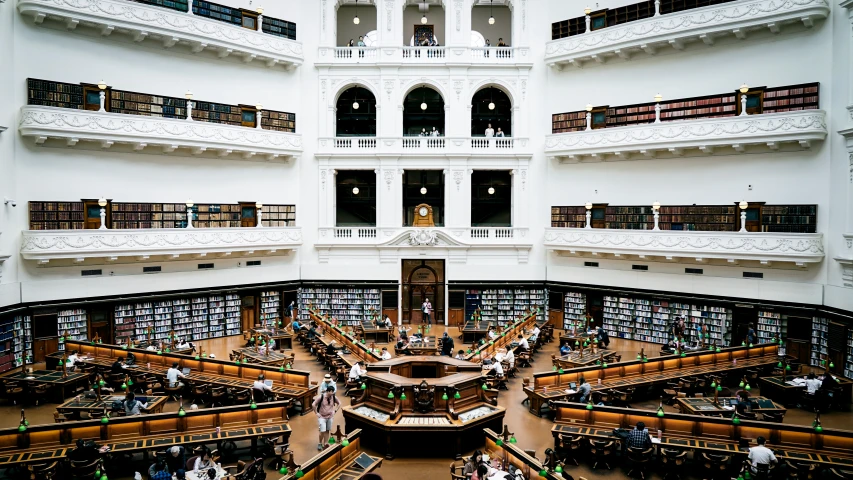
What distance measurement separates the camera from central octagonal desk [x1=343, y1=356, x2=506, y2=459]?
33.7ft

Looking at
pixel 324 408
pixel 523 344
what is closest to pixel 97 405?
pixel 324 408

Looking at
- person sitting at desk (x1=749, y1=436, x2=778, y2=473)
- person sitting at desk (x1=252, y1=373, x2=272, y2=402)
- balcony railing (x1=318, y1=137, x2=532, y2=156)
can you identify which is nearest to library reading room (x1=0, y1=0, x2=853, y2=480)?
person sitting at desk (x1=749, y1=436, x2=778, y2=473)

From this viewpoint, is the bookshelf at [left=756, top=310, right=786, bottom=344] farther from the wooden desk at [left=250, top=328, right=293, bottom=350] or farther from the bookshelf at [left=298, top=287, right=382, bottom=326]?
the wooden desk at [left=250, top=328, right=293, bottom=350]

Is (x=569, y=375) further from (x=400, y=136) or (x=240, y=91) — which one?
(x=240, y=91)

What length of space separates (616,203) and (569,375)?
9951 mm

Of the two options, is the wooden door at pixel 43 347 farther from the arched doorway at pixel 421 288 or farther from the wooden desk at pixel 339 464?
the wooden desk at pixel 339 464

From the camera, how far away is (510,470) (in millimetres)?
8609

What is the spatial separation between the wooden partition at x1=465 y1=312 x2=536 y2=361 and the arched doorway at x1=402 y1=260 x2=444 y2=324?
3.90 meters

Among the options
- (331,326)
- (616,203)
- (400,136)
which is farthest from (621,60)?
(331,326)

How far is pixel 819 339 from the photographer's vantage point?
52.6ft

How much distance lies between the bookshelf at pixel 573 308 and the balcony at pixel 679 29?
30.6 feet

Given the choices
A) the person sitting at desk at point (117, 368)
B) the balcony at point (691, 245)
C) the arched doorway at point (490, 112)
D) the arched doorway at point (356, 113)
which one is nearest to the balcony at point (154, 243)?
the person sitting at desk at point (117, 368)

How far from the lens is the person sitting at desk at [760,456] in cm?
859

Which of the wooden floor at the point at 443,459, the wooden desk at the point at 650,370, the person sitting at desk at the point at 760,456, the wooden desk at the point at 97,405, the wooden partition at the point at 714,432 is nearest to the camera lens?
the person sitting at desk at the point at 760,456
